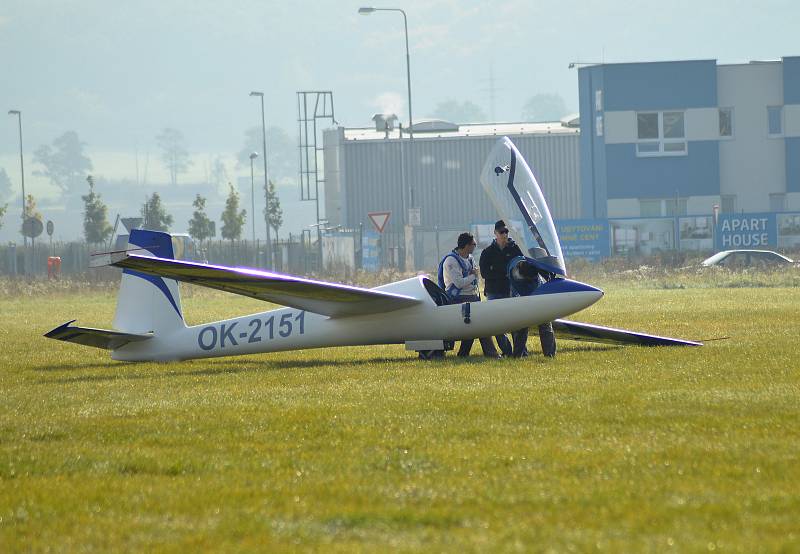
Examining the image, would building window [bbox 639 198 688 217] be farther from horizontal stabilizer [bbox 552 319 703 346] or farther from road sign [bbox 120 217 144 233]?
horizontal stabilizer [bbox 552 319 703 346]

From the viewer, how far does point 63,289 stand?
147 ft

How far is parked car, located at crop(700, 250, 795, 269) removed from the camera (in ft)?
143

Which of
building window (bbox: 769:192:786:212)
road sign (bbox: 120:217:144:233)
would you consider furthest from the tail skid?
building window (bbox: 769:192:786:212)

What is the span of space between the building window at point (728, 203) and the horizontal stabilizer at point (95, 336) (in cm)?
4582

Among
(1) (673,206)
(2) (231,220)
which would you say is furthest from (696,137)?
(2) (231,220)

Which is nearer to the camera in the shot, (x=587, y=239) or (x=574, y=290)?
(x=574, y=290)

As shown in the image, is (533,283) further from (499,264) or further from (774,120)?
(774,120)

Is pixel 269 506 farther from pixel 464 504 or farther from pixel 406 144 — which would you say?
Result: pixel 406 144

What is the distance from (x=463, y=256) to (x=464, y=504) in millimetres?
9836

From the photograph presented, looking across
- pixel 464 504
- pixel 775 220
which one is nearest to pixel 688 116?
pixel 775 220

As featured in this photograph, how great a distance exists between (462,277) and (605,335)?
227 cm

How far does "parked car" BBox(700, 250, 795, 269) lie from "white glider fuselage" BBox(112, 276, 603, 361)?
2861 centimetres

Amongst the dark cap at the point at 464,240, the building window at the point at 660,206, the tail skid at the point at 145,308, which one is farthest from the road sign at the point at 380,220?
the dark cap at the point at 464,240

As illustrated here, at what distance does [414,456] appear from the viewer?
8.48 m
